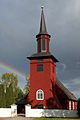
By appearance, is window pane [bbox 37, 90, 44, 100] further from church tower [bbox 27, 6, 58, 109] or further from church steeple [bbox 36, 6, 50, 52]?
church steeple [bbox 36, 6, 50, 52]

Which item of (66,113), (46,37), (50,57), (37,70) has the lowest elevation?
(66,113)

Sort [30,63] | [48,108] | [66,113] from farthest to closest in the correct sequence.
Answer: [30,63] → [48,108] → [66,113]

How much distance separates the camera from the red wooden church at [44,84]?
32984mm

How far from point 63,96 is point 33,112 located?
703cm

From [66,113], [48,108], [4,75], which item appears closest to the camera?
[66,113]

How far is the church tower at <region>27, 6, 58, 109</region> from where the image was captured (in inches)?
1300

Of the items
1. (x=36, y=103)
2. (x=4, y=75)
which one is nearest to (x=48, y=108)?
(x=36, y=103)

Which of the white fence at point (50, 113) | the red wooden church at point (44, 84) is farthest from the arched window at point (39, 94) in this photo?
the white fence at point (50, 113)

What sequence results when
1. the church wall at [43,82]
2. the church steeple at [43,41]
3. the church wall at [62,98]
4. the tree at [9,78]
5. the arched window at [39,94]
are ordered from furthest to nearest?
the tree at [9,78]
the church steeple at [43,41]
the church wall at [62,98]
the arched window at [39,94]
the church wall at [43,82]

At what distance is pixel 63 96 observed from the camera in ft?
113

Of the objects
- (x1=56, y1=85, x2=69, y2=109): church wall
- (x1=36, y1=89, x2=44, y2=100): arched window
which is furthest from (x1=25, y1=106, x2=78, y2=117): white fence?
(x1=56, y1=85, x2=69, y2=109): church wall

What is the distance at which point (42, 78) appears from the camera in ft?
111

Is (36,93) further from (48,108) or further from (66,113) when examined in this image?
(66,113)

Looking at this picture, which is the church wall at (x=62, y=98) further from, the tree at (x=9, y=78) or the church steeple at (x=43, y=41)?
the tree at (x=9, y=78)
